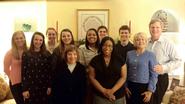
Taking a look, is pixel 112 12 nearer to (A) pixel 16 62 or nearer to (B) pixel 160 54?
(B) pixel 160 54

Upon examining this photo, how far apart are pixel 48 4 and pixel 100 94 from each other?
0.99m

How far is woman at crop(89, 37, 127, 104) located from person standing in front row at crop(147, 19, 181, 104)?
0.33 m

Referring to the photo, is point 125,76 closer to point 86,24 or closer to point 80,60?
point 80,60

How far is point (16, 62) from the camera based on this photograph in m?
2.48

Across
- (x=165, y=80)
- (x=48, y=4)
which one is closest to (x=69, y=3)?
(x=48, y=4)

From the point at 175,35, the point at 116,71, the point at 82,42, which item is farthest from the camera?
the point at 175,35

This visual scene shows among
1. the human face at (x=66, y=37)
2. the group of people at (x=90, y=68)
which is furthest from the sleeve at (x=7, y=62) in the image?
the human face at (x=66, y=37)

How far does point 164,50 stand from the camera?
2.50 metres

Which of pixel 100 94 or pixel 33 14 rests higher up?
pixel 33 14

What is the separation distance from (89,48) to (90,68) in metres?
0.20

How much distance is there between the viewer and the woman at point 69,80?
7.82 ft

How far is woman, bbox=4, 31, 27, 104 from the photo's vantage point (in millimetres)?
2484

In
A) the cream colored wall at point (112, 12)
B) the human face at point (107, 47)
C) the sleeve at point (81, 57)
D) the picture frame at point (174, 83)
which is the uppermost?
the cream colored wall at point (112, 12)

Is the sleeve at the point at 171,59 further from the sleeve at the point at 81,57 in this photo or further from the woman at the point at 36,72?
the woman at the point at 36,72
